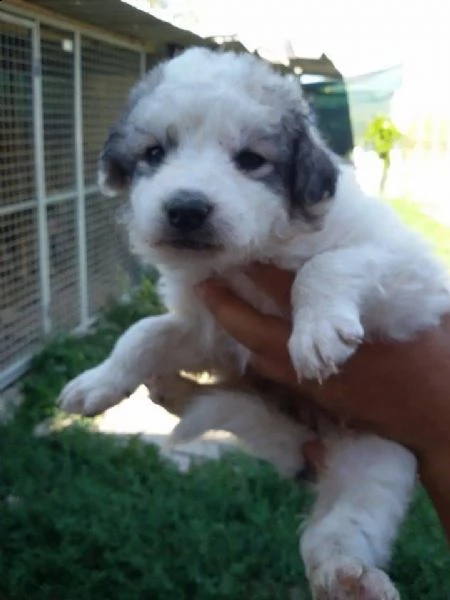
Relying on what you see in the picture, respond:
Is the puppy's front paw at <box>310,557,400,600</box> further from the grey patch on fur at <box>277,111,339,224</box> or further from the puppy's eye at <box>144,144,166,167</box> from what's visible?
the puppy's eye at <box>144,144,166,167</box>

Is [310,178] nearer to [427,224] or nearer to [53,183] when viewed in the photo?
[53,183]

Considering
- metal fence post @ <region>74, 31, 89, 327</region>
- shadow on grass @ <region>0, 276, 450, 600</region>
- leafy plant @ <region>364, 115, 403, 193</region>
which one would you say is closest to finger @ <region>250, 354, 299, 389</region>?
shadow on grass @ <region>0, 276, 450, 600</region>

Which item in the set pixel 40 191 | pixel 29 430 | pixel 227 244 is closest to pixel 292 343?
pixel 227 244

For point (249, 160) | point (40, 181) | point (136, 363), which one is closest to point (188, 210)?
point (249, 160)

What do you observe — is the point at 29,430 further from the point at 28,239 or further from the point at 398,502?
the point at 398,502

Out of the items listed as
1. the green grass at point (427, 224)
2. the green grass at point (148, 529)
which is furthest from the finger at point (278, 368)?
the green grass at point (427, 224)
